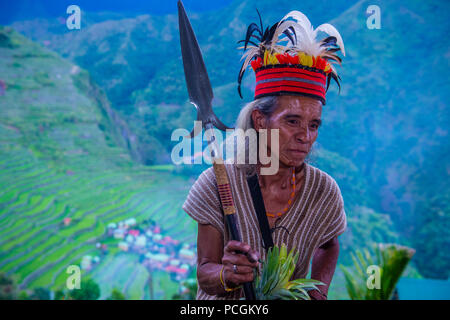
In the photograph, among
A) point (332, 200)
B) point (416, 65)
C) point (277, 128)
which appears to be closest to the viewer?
point (277, 128)

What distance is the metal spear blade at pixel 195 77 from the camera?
1.32 m

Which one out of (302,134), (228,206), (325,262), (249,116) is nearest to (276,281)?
(228,206)

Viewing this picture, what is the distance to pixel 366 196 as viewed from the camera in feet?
18.0

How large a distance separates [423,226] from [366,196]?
36.2 inches

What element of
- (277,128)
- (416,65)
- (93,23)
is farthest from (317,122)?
(416,65)

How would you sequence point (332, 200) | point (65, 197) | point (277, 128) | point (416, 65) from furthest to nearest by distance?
point (416, 65)
point (65, 197)
point (332, 200)
point (277, 128)

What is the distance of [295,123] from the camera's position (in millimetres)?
1359

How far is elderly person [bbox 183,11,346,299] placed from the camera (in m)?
1.35

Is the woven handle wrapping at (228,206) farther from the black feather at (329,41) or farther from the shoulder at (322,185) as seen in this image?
the black feather at (329,41)

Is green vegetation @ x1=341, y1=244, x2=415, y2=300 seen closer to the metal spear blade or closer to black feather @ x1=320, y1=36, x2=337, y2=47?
black feather @ x1=320, y1=36, x2=337, y2=47

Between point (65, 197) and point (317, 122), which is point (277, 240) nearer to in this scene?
point (317, 122)

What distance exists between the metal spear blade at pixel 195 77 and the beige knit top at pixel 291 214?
0.92ft

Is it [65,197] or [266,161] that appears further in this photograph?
[65,197]
